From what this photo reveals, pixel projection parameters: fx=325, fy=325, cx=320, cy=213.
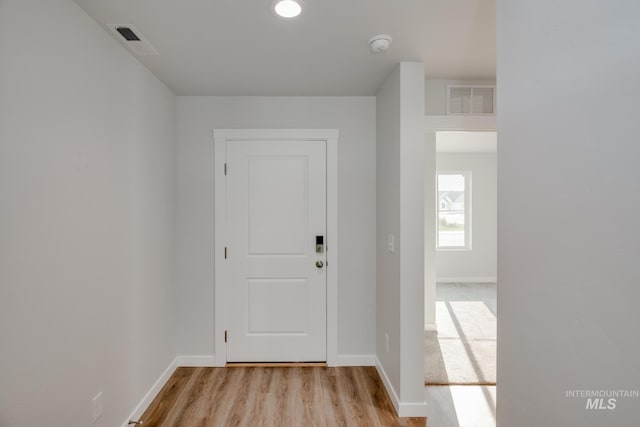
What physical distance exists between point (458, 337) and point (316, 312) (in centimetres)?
179

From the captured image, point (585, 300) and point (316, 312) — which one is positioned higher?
point (585, 300)

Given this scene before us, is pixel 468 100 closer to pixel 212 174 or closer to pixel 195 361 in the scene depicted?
pixel 212 174

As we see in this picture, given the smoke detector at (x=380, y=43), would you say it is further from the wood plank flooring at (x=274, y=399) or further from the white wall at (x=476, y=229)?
the white wall at (x=476, y=229)

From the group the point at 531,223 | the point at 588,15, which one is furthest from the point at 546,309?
the point at 588,15

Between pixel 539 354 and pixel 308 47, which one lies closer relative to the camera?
pixel 539 354

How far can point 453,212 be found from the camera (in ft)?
21.4

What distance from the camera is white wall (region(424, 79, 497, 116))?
253cm

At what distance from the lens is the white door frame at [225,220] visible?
2879 mm

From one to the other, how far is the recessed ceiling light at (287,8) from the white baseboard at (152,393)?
8.30 ft

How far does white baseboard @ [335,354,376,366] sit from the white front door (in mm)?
163

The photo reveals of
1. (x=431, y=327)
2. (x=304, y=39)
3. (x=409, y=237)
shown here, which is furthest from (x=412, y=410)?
(x=304, y=39)

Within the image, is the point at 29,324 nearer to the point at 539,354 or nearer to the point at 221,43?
the point at 221,43

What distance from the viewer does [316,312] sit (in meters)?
2.93

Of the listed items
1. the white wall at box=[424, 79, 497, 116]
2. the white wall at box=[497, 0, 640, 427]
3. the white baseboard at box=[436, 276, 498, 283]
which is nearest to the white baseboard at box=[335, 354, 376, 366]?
the white wall at box=[497, 0, 640, 427]
